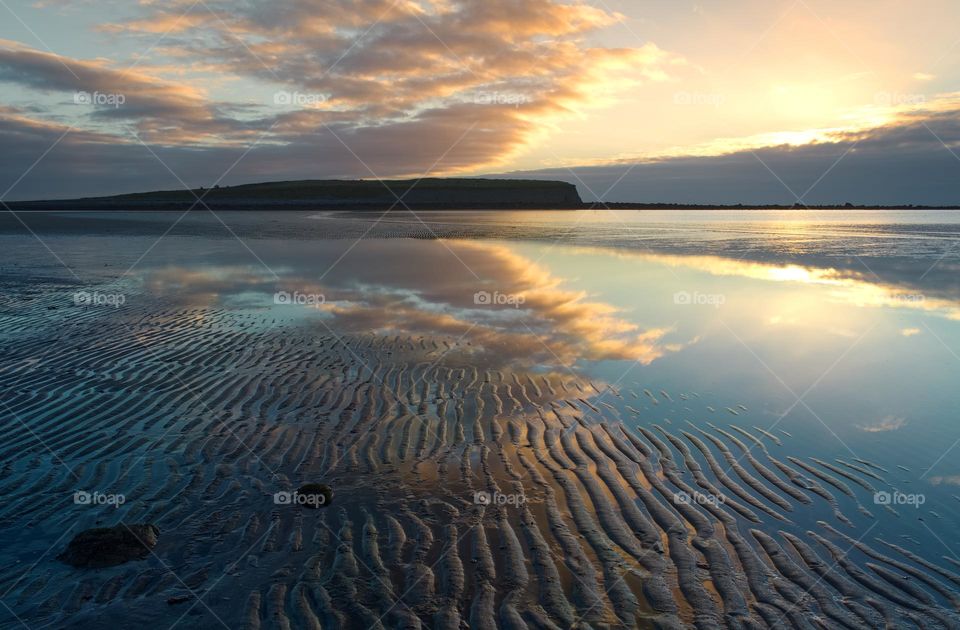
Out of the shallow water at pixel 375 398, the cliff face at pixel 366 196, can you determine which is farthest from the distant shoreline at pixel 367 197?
the shallow water at pixel 375 398

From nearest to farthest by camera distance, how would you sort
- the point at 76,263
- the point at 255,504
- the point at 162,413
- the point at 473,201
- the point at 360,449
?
the point at 255,504 < the point at 360,449 < the point at 162,413 < the point at 76,263 < the point at 473,201

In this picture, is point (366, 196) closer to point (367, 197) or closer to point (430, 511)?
point (367, 197)

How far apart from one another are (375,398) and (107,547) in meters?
4.58

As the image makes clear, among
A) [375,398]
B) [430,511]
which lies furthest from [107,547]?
[375,398]

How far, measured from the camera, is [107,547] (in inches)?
208

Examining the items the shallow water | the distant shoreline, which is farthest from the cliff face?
the shallow water

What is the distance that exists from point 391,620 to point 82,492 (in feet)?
13.1

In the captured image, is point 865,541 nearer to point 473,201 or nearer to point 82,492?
point 82,492

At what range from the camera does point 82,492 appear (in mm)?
6453

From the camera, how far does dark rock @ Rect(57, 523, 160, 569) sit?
5.18 metres

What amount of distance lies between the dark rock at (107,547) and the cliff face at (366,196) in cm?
12065

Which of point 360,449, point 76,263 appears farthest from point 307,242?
point 360,449

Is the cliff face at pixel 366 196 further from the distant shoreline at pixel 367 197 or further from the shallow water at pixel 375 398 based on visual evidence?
the shallow water at pixel 375 398

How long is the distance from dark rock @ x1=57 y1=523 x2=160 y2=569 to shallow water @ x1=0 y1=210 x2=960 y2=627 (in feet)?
0.42
